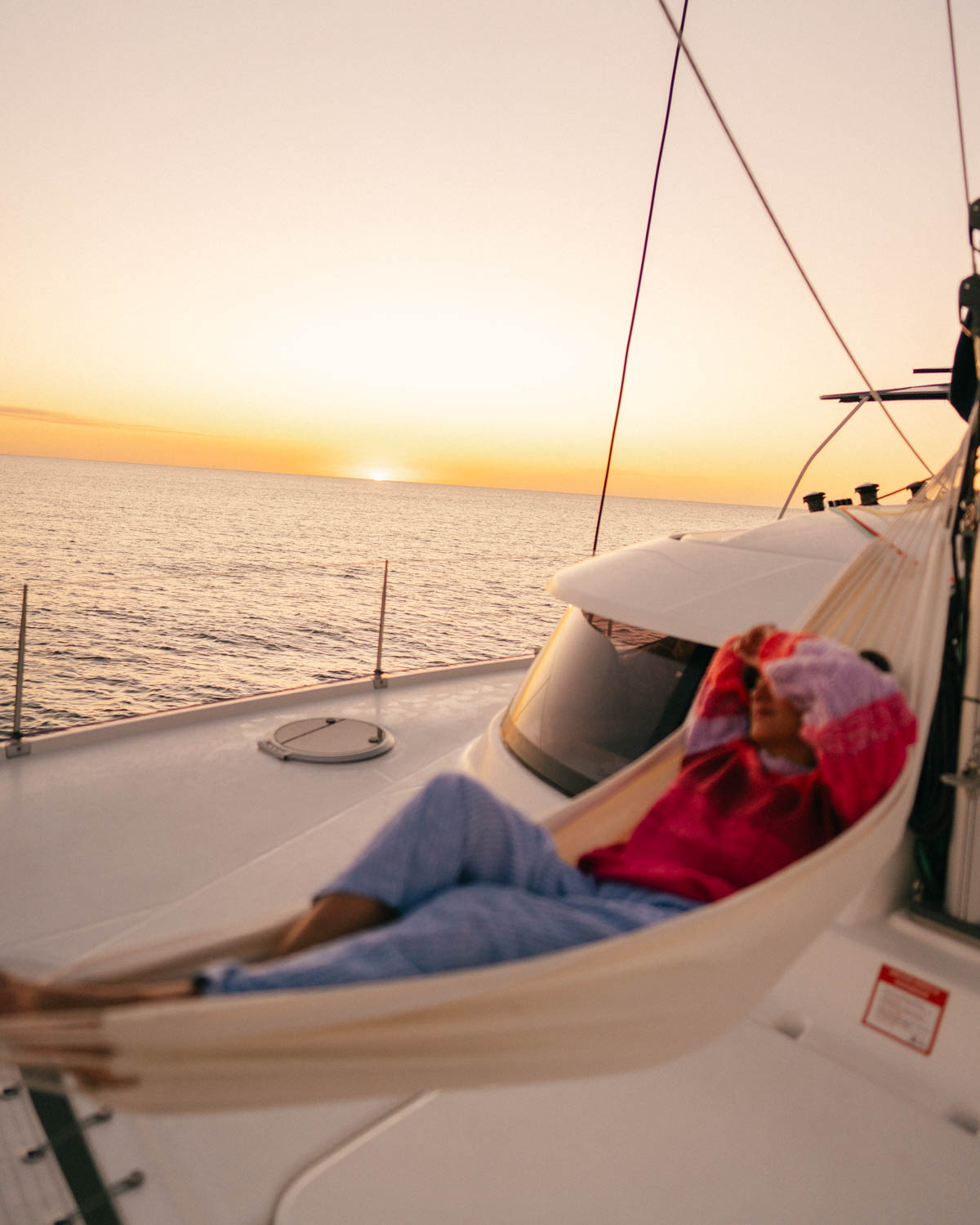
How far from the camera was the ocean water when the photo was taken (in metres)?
12.6

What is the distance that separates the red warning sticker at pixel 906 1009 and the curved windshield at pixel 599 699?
800mm

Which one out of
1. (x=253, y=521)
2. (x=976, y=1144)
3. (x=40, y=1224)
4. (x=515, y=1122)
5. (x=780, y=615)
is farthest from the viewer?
(x=253, y=521)

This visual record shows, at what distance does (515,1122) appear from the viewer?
5.95 feet

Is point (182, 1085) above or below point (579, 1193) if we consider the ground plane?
above

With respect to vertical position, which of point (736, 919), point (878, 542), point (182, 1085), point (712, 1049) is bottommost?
point (712, 1049)

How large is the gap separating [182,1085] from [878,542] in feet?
6.71

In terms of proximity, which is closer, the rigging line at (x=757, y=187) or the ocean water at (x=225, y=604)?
the rigging line at (x=757, y=187)

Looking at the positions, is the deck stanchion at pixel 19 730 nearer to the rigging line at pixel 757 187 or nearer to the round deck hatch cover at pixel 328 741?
the round deck hatch cover at pixel 328 741

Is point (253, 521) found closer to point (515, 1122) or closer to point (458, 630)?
point (458, 630)

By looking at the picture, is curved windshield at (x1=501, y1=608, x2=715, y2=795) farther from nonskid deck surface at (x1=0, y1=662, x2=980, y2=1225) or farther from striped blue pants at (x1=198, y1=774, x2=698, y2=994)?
striped blue pants at (x1=198, y1=774, x2=698, y2=994)

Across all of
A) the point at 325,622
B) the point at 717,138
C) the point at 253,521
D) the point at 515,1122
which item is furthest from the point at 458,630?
the point at 253,521

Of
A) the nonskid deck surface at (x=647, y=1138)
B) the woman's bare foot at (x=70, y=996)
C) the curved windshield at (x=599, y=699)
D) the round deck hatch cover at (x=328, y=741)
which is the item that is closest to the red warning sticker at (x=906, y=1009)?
the nonskid deck surface at (x=647, y=1138)

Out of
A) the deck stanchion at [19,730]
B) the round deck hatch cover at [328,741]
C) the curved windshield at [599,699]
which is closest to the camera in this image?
the curved windshield at [599,699]

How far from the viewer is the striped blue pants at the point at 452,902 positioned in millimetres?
995
